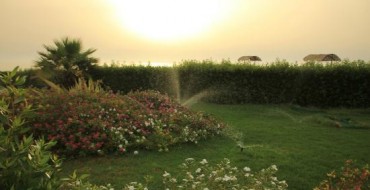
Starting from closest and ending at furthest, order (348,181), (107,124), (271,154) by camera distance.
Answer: (348,181) → (271,154) → (107,124)

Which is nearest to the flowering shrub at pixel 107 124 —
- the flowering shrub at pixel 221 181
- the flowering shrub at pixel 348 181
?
the flowering shrub at pixel 221 181

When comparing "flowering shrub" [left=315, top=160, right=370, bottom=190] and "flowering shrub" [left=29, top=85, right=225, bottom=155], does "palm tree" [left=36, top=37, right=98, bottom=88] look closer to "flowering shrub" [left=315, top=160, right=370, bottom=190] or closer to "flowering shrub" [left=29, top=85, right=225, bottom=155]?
"flowering shrub" [left=29, top=85, right=225, bottom=155]

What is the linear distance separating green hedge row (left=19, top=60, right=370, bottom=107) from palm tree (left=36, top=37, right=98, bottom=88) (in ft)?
14.2

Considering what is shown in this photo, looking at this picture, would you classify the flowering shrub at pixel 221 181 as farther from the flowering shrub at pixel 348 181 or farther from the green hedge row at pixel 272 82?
the green hedge row at pixel 272 82

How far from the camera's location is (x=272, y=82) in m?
20.5

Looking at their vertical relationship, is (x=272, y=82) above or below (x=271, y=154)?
above

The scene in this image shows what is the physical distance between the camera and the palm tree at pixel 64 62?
896 inches

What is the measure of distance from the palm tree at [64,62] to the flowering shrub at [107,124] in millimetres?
10590

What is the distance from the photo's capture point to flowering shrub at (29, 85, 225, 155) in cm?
946

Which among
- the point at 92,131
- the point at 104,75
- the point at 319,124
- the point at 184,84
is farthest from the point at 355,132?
the point at 104,75

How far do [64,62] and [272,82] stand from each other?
36.2 feet

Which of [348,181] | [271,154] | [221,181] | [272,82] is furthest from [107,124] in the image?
[272,82]

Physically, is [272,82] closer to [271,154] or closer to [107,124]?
[271,154]

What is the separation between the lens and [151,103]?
43.5 ft
